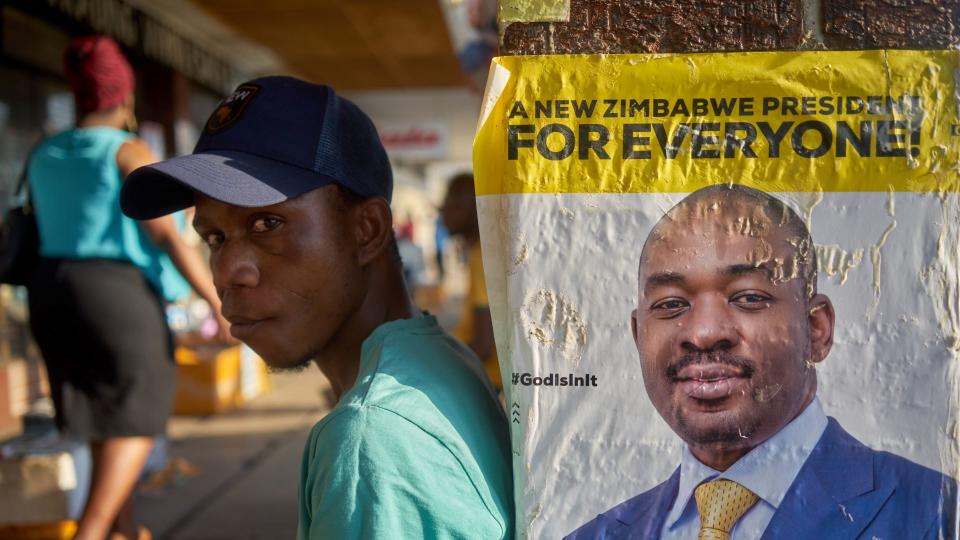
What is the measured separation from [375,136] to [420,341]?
1.46 feet

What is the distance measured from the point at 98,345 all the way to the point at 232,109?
1.91 meters

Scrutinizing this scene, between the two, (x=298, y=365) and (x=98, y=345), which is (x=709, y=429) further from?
(x=98, y=345)

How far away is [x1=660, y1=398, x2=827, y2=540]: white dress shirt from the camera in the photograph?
3.48ft

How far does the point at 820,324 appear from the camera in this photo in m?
1.05

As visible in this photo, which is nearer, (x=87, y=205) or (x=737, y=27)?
(x=737, y=27)

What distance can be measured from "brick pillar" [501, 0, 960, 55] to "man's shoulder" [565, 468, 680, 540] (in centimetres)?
52

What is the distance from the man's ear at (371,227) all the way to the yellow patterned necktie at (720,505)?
725mm

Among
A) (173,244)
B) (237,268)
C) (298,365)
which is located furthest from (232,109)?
(173,244)

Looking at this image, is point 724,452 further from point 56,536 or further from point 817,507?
point 56,536

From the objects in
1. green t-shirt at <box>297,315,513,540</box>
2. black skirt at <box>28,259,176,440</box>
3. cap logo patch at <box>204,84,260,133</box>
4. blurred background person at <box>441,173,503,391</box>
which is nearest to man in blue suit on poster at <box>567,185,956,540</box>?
green t-shirt at <box>297,315,513,540</box>

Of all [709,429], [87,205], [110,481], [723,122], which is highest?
[87,205]

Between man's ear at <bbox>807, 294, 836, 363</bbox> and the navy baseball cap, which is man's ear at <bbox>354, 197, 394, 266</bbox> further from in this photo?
man's ear at <bbox>807, 294, 836, 363</bbox>

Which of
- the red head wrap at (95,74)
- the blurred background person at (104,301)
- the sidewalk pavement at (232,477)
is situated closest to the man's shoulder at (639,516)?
the blurred background person at (104,301)

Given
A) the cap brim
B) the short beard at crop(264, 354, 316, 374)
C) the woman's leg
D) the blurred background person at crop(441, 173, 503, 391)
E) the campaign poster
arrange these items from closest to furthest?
the campaign poster
the cap brim
the short beard at crop(264, 354, 316, 374)
the woman's leg
the blurred background person at crop(441, 173, 503, 391)
